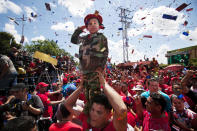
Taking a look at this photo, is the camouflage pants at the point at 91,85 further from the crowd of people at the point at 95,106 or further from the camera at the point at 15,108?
the camera at the point at 15,108

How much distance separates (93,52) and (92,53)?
22 mm

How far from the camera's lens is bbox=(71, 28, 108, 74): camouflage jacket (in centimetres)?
195

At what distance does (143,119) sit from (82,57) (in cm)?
192

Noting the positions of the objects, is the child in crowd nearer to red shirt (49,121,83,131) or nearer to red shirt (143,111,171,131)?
red shirt (143,111,171,131)

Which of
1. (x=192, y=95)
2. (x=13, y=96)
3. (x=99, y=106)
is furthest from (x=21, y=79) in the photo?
(x=192, y=95)

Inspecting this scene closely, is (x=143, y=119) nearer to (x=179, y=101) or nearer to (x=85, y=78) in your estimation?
(x=179, y=101)

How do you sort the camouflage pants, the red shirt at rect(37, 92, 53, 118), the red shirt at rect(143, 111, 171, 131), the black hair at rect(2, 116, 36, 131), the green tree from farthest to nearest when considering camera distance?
1. the green tree
2. the red shirt at rect(37, 92, 53, 118)
3. the red shirt at rect(143, 111, 171, 131)
4. the camouflage pants
5. the black hair at rect(2, 116, 36, 131)

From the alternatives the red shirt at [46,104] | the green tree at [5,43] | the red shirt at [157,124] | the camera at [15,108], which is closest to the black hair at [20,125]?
the camera at [15,108]

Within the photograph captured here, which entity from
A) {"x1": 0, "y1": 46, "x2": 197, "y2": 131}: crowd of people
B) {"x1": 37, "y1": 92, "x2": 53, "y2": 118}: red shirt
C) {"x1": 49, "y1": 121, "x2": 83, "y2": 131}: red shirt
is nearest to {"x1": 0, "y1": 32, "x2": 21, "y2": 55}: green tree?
{"x1": 37, "y1": 92, "x2": 53, "y2": 118}: red shirt

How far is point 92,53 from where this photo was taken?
197cm

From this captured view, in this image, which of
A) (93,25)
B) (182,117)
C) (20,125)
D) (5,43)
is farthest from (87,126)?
(5,43)

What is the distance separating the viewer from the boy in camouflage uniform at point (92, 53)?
6.09 feet

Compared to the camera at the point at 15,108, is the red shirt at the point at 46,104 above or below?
below

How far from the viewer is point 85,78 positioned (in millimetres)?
1918
